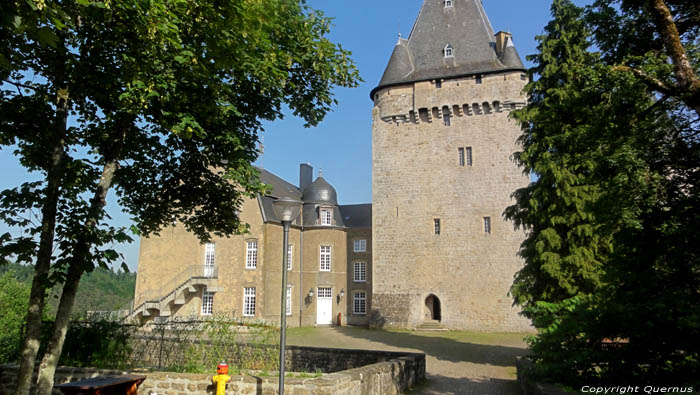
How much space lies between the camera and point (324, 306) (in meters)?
29.4

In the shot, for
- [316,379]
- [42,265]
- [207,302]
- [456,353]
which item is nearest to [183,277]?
[207,302]

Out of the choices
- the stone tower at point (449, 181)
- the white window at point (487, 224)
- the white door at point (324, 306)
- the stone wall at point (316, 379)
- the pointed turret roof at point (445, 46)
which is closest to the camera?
the stone wall at point (316, 379)

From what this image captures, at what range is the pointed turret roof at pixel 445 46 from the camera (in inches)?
1002

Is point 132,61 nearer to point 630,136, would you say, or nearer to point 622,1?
point 630,136

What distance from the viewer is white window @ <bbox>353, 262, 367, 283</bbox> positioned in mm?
30250

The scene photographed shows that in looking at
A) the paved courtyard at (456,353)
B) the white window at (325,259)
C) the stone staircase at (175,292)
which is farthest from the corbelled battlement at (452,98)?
the stone staircase at (175,292)

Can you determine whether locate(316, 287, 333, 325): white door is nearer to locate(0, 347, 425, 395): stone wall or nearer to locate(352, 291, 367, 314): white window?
locate(352, 291, 367, 314): white window

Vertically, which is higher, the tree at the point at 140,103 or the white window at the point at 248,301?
the tree at the point at 140,103

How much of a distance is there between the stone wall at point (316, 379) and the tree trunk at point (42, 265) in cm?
191

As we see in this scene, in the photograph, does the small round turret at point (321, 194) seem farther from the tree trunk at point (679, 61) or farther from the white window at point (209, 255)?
the tree trunk at point (679, 61)

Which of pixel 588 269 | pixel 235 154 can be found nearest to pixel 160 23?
pixel 235 154

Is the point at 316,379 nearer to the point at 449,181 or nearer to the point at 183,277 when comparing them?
the point at 449,181

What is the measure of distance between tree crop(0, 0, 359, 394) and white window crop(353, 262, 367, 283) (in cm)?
2091

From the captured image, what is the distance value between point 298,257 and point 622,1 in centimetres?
→ 2425
